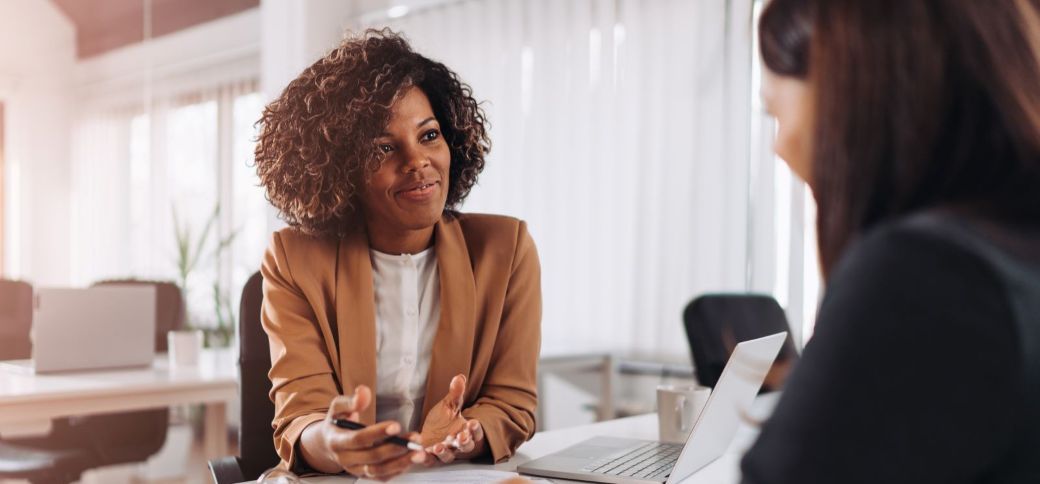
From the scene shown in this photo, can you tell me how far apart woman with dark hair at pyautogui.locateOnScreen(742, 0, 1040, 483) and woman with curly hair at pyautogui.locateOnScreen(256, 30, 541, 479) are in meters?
0.84

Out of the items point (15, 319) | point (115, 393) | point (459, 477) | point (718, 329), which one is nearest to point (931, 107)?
point (459, 477)

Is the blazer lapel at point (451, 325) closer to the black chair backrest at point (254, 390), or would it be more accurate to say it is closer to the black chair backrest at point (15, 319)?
the black chair backrest at point (254, 390)

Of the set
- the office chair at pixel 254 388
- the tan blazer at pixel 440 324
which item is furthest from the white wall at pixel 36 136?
the tan blazer at pixel 440 324

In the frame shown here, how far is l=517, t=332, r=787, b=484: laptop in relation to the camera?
1.11 metres

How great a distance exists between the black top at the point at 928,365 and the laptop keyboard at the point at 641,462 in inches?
26.4

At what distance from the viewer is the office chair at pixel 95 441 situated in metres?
2.64

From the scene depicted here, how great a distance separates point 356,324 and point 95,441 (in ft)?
6.32

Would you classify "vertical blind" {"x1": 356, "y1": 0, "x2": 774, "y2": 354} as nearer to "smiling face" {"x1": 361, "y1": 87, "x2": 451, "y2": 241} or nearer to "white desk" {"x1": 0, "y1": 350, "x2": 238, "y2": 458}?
"white desk" {"x1": 0, "y1": 350, "x2": 238, "y2": 458}

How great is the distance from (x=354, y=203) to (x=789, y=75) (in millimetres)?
1017

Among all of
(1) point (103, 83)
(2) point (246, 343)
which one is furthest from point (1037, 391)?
(1) point (103, 83)

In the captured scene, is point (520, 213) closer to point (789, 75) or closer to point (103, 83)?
point (103, 83)

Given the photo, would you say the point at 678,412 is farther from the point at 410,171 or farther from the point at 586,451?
the point at 410,171

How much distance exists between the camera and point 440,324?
4.91 ft

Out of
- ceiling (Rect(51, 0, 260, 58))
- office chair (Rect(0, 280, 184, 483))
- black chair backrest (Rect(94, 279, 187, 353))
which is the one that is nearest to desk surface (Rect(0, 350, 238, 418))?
office chair (Rect(0, 280, 184, 483))
